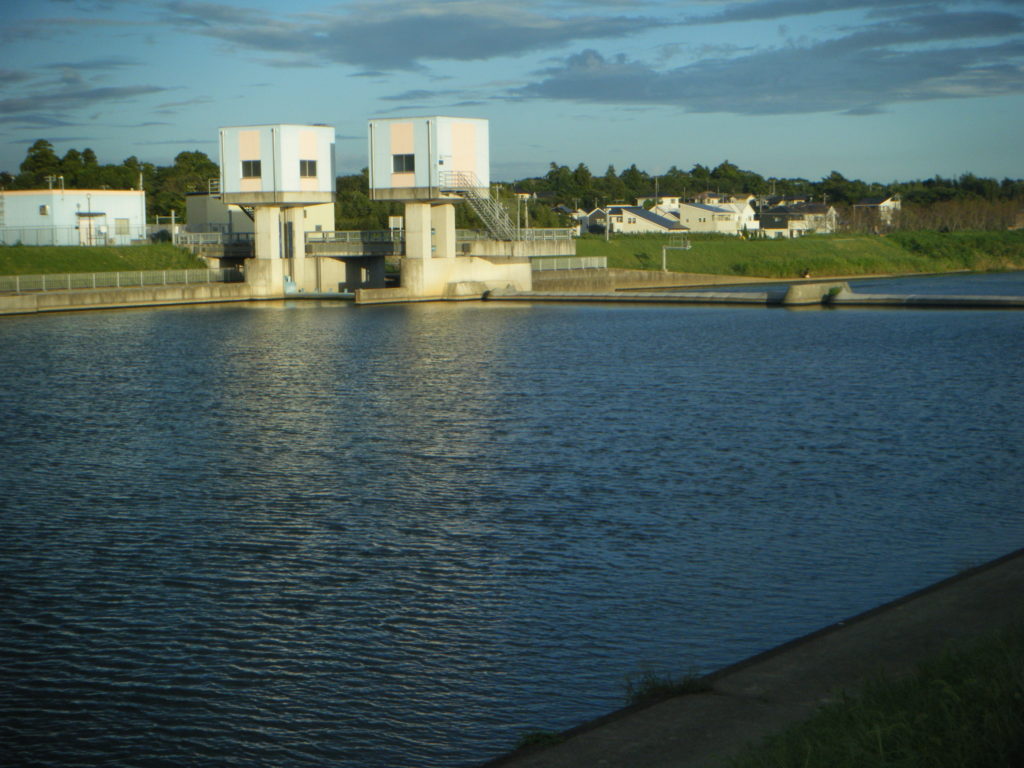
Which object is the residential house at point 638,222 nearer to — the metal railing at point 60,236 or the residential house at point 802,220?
the residential house at point 802,220

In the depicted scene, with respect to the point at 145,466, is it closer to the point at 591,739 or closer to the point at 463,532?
the point at 463,532

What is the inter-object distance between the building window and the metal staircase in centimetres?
179

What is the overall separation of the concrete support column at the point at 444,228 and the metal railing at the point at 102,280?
13.9 m

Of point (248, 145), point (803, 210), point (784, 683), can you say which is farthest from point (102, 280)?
point (803, 210)

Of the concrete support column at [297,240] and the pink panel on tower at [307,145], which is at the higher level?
the pink panel on tower at [307,145]

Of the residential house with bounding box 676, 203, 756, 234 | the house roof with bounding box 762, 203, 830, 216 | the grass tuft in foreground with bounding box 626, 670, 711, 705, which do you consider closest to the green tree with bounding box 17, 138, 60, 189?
the residential house with bounding box 676, 203, 756, 234

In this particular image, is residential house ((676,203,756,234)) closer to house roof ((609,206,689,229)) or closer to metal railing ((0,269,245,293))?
house roof ((609,206,689,229))

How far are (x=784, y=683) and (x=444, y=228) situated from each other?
5668 cm

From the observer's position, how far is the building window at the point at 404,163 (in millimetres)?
62338

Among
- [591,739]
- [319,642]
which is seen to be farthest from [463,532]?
[591,739]

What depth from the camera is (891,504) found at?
15.2 m

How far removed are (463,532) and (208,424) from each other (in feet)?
34.6

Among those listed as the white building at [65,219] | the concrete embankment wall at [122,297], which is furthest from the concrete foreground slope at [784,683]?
the white building at [65,219]

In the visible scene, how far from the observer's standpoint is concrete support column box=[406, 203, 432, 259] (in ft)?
206
